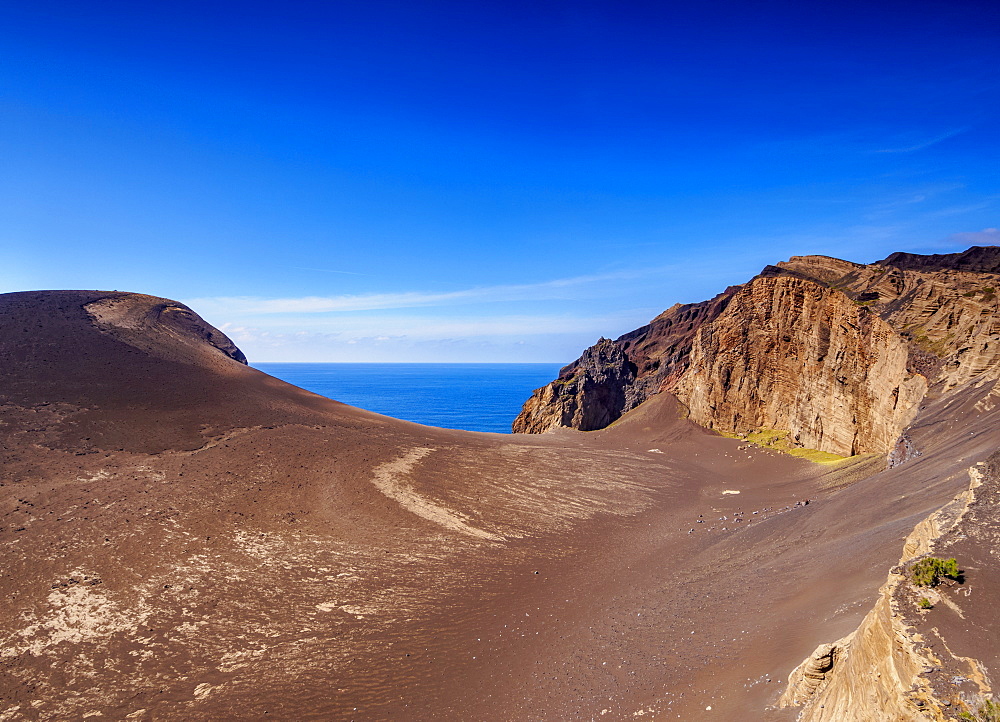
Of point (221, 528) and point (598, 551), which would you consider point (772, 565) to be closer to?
point (598, 551)

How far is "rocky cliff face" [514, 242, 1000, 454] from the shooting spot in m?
26.7

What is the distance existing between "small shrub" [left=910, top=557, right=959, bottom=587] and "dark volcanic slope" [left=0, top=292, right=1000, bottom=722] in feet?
13.1

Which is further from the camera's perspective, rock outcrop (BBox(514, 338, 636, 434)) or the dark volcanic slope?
rock outcrop (BBox(514, 338, 636, 434))

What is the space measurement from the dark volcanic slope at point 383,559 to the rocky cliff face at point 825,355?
3732 mm

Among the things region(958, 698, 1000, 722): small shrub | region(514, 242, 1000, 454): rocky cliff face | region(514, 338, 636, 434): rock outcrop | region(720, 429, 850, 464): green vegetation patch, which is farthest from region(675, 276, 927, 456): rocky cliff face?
region(958, 698, 1000, 722): small shrub

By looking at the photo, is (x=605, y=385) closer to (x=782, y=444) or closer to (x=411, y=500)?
(x=782, y=444)

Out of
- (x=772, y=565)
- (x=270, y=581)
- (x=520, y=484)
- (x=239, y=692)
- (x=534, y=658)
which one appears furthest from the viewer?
(x=520, y=484)

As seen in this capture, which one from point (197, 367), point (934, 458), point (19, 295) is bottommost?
point (934, 458)

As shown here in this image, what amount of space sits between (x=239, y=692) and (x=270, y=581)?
549 cm

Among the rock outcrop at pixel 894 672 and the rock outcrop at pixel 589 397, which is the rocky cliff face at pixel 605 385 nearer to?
the rock outcrop at pixel 589 397

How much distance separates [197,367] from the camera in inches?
1500

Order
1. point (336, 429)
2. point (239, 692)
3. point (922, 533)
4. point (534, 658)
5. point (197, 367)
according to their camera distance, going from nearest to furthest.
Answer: point (922, 533) → point (239, 692) → point (534, 658) → point (336, 429) → point (197, 367)

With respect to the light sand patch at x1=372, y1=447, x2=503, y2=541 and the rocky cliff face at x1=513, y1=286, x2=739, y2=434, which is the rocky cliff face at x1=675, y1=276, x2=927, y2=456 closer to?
the rocky cliff face at x1=513, y1=286, x2=739, y2=434

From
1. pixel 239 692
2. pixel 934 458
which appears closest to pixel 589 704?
pixel 239 692
